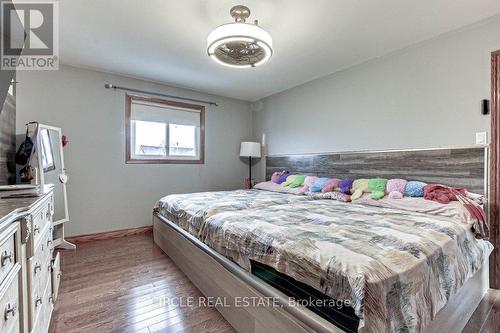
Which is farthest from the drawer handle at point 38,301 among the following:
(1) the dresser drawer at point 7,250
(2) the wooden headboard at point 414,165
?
(2) the wooden headboard at point 414,165

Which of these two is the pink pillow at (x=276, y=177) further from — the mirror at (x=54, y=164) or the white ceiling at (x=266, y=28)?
the mirror at (x=54, y=164)

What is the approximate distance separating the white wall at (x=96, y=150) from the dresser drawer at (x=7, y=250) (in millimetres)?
2785

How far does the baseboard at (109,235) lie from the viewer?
10.5 ft

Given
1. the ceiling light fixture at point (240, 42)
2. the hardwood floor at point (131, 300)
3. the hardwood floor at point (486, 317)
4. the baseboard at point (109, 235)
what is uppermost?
the ceiling light fixture at point (240, 42)

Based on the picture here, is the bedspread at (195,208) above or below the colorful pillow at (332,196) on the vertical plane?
below

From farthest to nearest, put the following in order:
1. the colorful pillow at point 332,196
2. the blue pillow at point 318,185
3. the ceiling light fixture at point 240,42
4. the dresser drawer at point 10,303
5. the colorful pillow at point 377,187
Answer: the blue pillow at point 318,185 < the colorful pillow at point 332,196 < the colorful pillow at point 377,187 < the ceiling light fixture at point 240,42 < the dresser drawer at point 10,303

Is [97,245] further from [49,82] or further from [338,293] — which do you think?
[338,293]

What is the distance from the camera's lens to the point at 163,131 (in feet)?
13.2

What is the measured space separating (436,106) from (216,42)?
228 centimetres

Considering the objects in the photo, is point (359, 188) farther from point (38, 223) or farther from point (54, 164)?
point (54, 164)

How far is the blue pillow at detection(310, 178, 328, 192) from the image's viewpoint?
124 inches

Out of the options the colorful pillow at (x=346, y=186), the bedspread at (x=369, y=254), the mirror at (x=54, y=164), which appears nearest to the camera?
the bedspread at (x=369, y=254)

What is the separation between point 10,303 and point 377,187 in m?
2.87

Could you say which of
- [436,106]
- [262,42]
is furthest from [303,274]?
[436,106]
